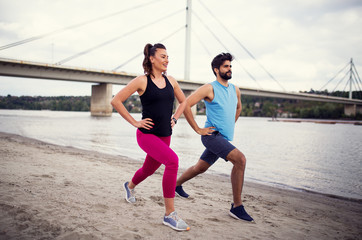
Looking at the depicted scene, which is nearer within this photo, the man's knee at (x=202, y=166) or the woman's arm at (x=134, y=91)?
the woman's arm at (x=134, y=91)

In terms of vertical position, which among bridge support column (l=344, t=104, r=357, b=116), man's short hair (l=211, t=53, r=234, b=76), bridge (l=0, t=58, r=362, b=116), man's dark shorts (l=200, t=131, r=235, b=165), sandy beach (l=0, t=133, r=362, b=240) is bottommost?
sandy beach (l=0, t=133, r=362, b=240)

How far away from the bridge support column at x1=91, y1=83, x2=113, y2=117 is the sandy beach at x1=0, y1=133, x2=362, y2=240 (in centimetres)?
4745

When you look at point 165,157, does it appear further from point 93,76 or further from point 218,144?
point 93,76

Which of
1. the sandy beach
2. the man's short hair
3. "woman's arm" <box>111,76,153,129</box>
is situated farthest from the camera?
the man's short hair

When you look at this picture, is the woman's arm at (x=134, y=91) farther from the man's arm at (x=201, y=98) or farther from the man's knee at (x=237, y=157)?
the man's knee at (x=237, y=157)

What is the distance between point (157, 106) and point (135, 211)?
49.8 inches

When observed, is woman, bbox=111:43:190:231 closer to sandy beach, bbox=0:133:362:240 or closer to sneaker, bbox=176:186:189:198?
sandy beach, bbox=0:133:362:240

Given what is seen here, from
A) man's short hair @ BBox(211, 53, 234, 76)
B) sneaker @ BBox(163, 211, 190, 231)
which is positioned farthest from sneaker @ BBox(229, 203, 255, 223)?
man's short hair @ BBox(211, 53, 234, 76)

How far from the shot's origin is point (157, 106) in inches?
113

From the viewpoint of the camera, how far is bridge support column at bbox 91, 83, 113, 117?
51.6 metres

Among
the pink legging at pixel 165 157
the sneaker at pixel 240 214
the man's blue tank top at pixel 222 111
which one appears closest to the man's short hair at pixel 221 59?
the man's blue tank top at pixel 222 111

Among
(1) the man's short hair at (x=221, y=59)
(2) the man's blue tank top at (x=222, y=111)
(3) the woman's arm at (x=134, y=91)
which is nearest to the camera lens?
(3) the woman's arm at (x=134, y=91)

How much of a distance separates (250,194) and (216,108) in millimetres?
2216

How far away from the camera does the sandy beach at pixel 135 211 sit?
2.59m
